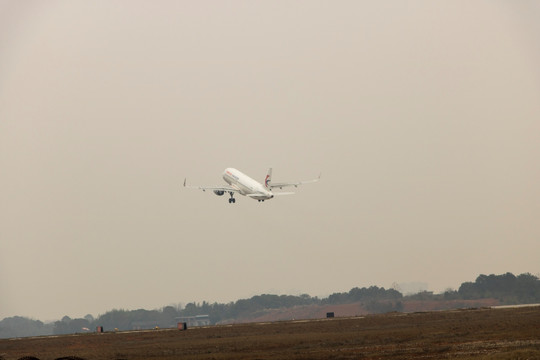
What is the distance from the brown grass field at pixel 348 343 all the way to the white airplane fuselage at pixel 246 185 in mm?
52839

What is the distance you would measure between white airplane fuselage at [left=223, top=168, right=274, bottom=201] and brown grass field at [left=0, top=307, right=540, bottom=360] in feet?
173

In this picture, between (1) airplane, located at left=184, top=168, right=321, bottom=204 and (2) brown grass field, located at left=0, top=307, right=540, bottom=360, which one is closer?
(2) brown grass field, located at left=0, top=307, right=540, bottom=360

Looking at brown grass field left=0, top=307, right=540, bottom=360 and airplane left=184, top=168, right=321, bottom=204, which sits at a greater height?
airplane left=184, top=168, right=321, bottom=204

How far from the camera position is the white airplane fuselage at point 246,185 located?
564 feet

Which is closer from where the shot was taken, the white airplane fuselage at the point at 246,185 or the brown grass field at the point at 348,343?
the brown grass field at the point at 348,343

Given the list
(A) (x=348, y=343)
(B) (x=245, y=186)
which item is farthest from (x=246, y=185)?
(A) (x=348, y=343)

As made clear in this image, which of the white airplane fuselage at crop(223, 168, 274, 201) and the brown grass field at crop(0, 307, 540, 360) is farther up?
the white airplane fuselage at crop(223, 168, 274, 201)

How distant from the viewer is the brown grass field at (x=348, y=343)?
74312 millimetres

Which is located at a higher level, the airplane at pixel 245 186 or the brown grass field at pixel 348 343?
the airplane at pixel 245 186

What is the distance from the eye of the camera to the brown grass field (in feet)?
244

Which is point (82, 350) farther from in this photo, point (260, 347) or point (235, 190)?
point (235, 190)

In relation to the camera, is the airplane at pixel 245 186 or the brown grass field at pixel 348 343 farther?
the airplane at pixel 245 186

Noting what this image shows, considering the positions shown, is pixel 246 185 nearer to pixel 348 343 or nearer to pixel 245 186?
pixel 245 186

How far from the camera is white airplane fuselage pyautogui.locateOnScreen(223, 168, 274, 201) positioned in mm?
171875
